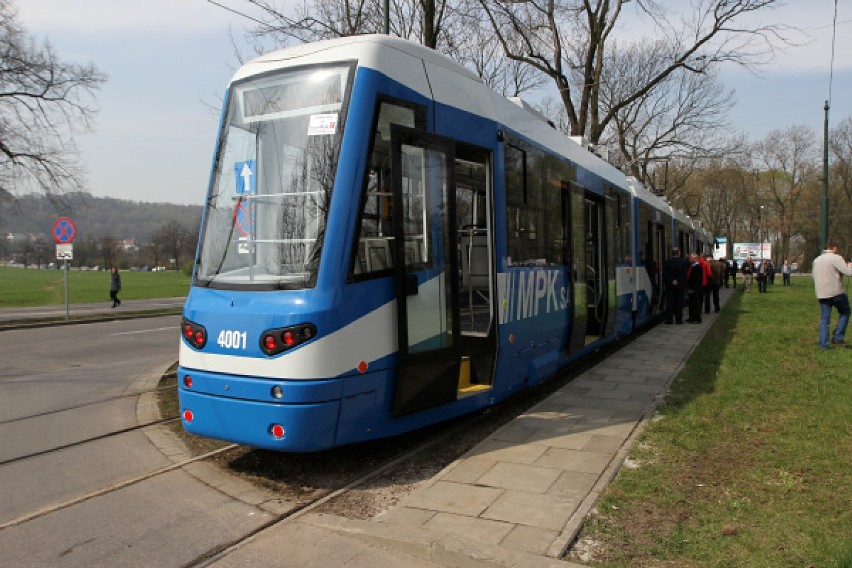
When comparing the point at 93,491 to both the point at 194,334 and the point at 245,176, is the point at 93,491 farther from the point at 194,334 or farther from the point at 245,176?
the point at 245,176

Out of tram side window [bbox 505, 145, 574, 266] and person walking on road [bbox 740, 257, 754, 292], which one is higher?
tram side window [bbox 505, 145, 574, 266]

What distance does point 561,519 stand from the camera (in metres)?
4.23

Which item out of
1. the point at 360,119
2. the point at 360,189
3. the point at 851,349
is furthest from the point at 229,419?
the point at 851,349

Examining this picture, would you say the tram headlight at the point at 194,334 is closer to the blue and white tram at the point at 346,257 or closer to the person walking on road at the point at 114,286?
the blue and white tram at the point at 346,257

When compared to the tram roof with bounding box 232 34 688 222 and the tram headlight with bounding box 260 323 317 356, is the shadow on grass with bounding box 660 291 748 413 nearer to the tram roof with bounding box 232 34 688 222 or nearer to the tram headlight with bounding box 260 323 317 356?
the tram roof with bounding box 232 34 688 222

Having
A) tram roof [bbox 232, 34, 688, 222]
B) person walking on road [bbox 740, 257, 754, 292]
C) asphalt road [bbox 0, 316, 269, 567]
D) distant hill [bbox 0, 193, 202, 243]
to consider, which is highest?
distant hill [bbox 0, 193, 202, 243]

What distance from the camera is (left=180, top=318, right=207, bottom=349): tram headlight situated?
16.8ft

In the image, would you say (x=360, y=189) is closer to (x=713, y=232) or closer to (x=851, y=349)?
(x=851, y=349)

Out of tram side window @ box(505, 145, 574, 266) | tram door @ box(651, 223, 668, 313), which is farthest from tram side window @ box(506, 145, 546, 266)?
tram door @ box(651, 223, 668, 313)

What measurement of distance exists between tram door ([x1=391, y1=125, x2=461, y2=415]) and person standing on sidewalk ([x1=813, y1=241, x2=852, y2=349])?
26.6ft

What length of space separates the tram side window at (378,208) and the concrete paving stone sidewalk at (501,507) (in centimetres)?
174

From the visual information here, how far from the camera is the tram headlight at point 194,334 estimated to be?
16.8 feet

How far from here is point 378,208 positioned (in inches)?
206

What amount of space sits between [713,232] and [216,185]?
72774mm
